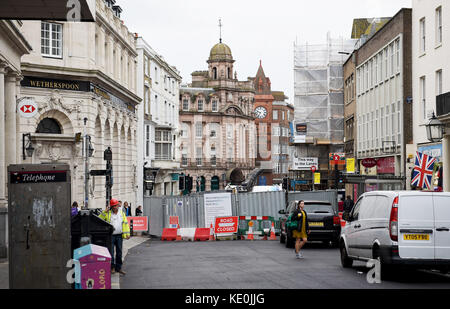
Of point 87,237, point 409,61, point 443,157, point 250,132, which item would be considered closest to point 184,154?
point 250,132

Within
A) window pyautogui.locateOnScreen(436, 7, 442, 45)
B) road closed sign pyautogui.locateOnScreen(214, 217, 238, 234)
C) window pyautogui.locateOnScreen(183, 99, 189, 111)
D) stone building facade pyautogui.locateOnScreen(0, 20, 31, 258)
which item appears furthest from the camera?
window pyautogui.locateOnScreen(183, 99, 189, 111)

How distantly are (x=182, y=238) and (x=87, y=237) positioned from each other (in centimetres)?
1900

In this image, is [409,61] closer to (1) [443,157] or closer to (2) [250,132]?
(1) [443,157]

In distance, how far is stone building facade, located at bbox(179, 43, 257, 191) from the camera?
110 meters

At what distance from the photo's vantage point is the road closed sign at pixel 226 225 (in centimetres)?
3197

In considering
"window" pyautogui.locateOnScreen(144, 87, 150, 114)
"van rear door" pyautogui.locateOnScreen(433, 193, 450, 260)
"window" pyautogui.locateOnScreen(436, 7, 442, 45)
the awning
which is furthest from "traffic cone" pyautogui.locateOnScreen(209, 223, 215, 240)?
"window" pyautogui.locateOnScreen(144, 87, 150, 114)

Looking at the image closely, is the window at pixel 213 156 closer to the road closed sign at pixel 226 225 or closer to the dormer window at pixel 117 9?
the dormer window at pixel 117 9

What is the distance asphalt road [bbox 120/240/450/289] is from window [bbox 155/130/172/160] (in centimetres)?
4309

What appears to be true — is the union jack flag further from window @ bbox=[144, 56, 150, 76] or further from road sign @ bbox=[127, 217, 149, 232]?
window @ bbox=[144, 56, 150, 76]

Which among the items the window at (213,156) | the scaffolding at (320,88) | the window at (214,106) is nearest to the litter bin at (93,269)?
the scaffolding at (320,88)

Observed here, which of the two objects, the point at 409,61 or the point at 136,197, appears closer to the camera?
the point at 409,61

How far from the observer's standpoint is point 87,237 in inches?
551

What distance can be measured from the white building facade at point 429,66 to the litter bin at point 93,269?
19.8 meters
